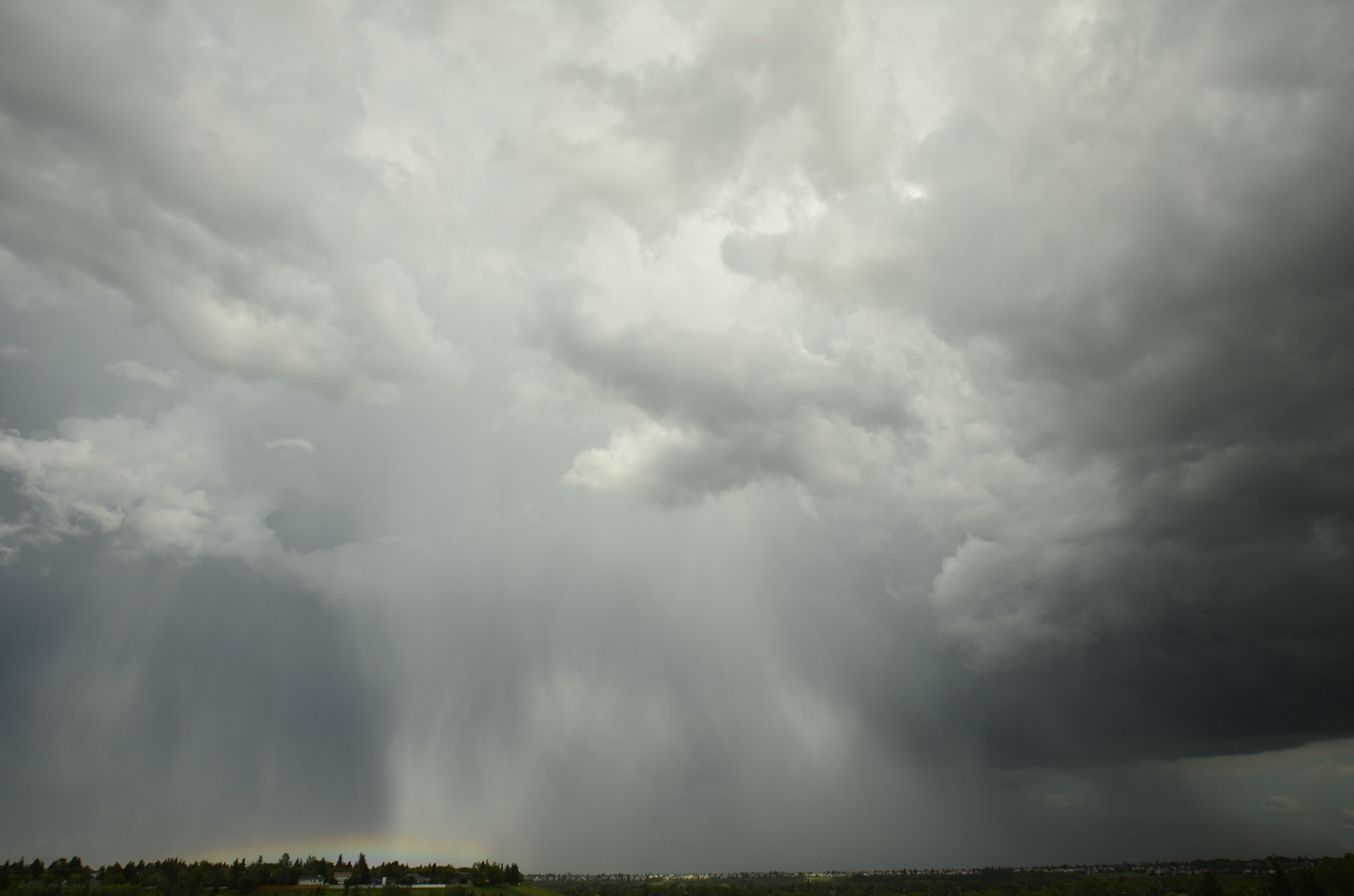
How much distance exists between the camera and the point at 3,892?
504 ft

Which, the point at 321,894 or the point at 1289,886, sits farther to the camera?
the point at 321,894

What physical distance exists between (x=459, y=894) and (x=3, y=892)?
10768cm

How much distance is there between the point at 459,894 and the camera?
197125 mm

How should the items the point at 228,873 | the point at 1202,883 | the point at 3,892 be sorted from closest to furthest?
1. the point at 3,892
2. the point at 1202,883
3. the point at 228,873

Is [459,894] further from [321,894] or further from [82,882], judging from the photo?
[82,882]

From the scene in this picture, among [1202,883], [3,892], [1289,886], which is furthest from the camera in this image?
[1202,883]

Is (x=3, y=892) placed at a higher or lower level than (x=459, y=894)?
higher

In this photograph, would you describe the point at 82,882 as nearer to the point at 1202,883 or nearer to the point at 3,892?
the point at 3,892

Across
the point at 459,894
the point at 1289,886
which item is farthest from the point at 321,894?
the point at 1289,886

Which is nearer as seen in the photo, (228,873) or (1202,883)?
(1202,883)

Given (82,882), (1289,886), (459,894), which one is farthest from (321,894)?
(1289,886)

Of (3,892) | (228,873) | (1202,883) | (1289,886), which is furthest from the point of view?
(228,873)

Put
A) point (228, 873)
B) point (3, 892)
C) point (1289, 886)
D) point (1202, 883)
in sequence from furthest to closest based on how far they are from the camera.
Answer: point (228, 873) → point (1202, 883) → point (3, 892) → point (1289, 886)

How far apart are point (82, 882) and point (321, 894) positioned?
2541 inches
